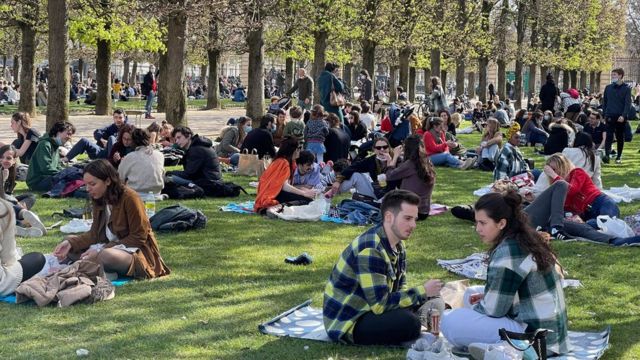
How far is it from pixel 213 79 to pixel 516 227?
1473 inches

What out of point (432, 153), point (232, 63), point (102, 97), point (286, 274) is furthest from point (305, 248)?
point (232, 63)

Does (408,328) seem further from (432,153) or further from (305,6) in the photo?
(305,6)

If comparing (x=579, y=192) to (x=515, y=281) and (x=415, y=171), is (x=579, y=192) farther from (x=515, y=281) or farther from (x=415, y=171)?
(x=515, y=281)

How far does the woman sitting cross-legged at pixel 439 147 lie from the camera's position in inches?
759

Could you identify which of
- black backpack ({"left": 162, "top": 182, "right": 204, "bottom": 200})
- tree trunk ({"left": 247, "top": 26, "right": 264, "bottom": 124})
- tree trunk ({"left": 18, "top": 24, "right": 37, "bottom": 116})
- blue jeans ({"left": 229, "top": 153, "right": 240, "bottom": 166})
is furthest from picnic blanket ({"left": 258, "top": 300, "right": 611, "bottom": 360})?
tree trunk ({"left": 18, "top": 24, "right": 37, "bottom": 116})

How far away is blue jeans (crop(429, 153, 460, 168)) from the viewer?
19625mm

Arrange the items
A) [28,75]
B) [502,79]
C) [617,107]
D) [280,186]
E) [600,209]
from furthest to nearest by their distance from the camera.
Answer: [502,79] < [28,75] < [617,107] < [280,186] < [600,209]

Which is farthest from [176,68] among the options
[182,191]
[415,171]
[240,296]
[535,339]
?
[535,339]

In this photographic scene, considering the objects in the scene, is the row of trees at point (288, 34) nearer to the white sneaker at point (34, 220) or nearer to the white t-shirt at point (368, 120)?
the white t-shirt at point (368, 120)

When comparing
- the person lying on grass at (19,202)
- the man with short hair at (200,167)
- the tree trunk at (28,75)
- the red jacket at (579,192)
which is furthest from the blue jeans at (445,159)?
the tree trunk at (28,75)

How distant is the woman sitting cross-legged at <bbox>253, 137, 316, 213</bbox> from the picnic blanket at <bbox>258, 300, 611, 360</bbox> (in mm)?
5181

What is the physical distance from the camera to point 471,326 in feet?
20.9

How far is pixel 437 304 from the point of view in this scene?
6.73 metres

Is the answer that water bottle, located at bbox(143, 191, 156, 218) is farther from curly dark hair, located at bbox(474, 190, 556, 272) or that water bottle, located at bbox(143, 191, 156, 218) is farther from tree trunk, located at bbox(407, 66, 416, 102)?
tree trunk, located at bbox(407, 66, 416, 102)
